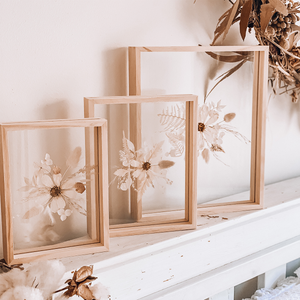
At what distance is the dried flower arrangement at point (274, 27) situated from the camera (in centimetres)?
65

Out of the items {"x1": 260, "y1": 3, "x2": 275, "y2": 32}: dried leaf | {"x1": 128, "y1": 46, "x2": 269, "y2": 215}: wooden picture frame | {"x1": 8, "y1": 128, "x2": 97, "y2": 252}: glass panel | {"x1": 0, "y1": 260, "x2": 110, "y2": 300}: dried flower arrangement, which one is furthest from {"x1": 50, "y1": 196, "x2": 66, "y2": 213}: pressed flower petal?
{"x1": 260, "y1": 3, "x2": 275, "y2": 32}: dried leaf

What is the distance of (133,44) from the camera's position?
631 mm

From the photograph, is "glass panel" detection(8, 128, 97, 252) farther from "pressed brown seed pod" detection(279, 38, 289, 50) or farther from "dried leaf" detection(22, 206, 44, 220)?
"pressed brown seed pod" detection(279, 38, 289, 50)

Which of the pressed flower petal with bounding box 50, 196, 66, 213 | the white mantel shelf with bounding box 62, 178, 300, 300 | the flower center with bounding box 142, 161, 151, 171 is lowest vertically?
the white mantel shelf with bounding box 62, 178, 300, 300

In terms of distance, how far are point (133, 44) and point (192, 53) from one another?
0.10 metres

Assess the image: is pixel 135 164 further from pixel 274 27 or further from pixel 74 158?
pixel 274 27

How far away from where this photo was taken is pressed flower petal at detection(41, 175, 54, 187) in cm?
50

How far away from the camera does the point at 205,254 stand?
2.19 ft

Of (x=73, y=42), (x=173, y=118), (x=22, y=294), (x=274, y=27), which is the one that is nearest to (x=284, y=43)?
(x=274, y=27)

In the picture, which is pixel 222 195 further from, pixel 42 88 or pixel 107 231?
pixel 42 88

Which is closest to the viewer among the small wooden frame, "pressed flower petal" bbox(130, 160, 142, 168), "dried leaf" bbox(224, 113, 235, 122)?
the small wooden frame

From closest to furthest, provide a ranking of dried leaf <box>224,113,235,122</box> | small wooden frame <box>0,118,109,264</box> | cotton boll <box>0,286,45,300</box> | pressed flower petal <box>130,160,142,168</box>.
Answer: cotton boll <box>0,286,45,300</box> → small wooden frame <box>0,118,109,264</box> → pressed flower petal <box>130,160,142,168</box> → dried leaf <box>224,113,235,122</box>

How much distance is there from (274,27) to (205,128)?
0.81 ft

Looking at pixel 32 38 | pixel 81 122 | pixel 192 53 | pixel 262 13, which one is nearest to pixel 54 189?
pixel 81 122
